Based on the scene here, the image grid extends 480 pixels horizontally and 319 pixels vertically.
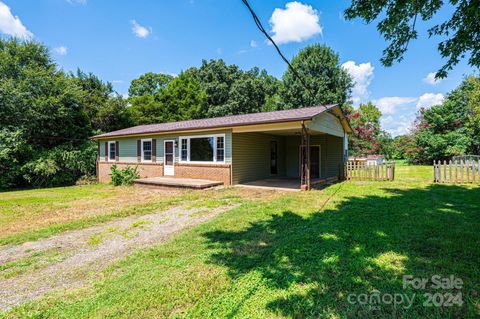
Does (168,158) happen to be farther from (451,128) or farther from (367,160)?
(451,128)

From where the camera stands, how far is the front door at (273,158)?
47.2 ft

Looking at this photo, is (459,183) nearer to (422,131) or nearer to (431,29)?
(431,29)

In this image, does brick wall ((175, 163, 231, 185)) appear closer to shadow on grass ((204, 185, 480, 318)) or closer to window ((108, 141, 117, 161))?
shadow on grass ((204, 185, 480, 318))

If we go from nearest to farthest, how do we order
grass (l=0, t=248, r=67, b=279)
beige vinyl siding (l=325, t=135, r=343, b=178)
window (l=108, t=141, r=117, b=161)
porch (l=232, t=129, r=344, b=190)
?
grass (l=0, t=248, r=67, b=279) < porch (l=232, t=129, r=344, b=190) < beige vinyl siding (l=325, t=135, r=343, b=178) < window (l=108, t=141, r=117, b=161)

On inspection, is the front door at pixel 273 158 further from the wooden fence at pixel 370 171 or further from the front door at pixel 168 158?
the front door at pixel 168 158

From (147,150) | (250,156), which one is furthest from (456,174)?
(147,150)

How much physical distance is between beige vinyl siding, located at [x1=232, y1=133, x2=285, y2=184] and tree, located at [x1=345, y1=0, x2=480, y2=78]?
658 cm

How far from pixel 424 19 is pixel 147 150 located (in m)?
13.8

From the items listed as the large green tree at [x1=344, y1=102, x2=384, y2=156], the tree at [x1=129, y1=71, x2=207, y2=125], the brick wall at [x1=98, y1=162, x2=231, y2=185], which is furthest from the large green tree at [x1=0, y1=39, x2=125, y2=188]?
the large green tree at [x1=344, y1=102, x2=384, y2=156]

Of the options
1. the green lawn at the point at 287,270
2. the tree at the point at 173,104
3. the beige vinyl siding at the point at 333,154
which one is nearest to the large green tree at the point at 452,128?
the beige vinyl siding at the point at 333,154

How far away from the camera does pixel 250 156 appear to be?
12.5 metres

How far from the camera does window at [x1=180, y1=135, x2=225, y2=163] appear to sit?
1166cm

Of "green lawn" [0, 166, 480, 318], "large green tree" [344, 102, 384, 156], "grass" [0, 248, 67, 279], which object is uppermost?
"large green tree" [344, 102, 384, 156]

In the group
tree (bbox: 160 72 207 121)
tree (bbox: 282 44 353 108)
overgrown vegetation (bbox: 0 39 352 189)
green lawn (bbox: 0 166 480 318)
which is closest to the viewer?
green lawn (bbox: 0 166 480 318)
